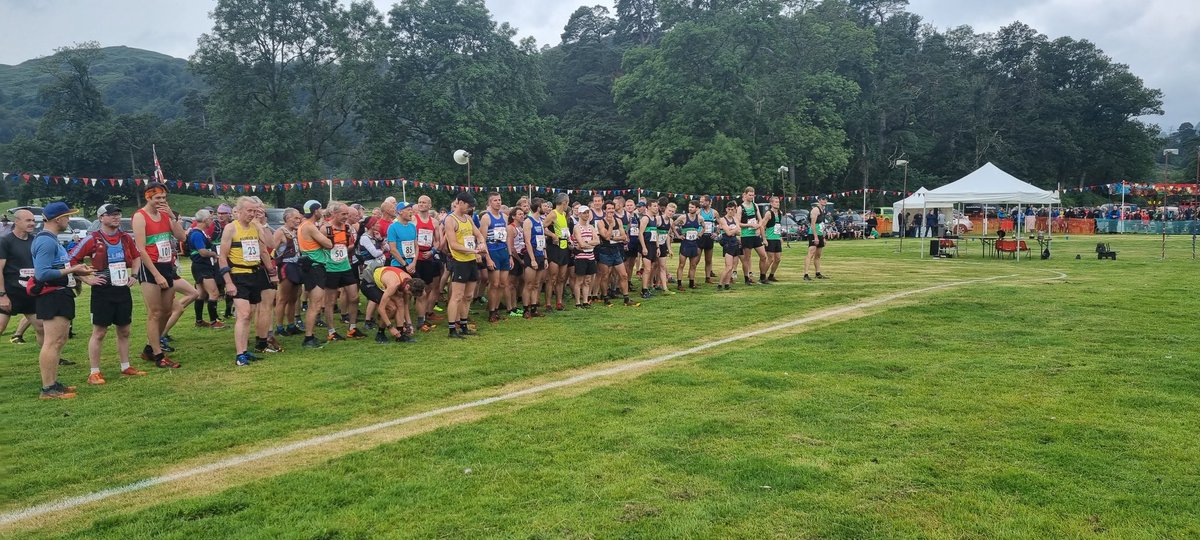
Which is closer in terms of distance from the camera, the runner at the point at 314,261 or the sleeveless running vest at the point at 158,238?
the sleeveless running vest at the point at 158,238

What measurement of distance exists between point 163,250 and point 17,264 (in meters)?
1.63

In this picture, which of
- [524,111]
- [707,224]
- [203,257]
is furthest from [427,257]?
[524,111]

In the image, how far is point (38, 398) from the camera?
20.9 feet

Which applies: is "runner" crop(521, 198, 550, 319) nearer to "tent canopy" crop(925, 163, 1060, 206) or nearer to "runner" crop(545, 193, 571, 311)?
"runner" crop(545, 193, 571, 311)

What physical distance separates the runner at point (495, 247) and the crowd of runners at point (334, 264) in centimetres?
2

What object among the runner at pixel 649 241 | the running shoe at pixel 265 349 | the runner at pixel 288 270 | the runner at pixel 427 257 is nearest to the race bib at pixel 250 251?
the runner at pixel 288 270

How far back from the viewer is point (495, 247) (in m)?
9.90

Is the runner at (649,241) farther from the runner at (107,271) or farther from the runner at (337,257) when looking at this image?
the runner at (107,271)

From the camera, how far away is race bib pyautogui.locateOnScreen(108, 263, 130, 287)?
22.0ft

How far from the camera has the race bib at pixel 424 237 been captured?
29.8 ft

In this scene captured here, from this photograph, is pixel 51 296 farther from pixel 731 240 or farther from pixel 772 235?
pixel 772 235

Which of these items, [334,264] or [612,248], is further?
[612,248]

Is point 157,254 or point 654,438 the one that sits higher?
point 157,254

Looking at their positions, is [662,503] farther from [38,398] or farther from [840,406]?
[38,398]
